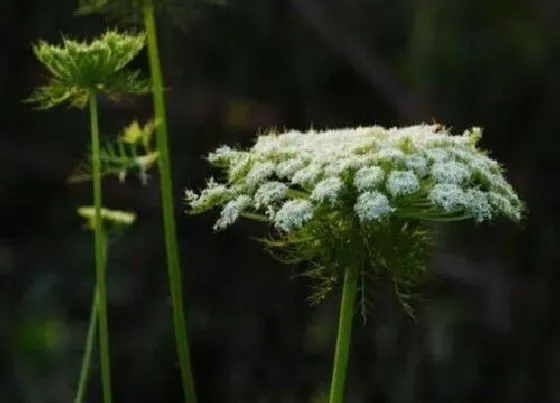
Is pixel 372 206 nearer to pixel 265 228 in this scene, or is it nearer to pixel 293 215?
pixel 293 215

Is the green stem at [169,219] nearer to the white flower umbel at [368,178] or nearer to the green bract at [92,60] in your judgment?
the green bract at [92,60]

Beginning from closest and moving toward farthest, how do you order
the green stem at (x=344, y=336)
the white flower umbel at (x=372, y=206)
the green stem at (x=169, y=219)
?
1. the white flower umbel at (x=372, y=206)
2. the green stem at (x=344, y=336)
3. the green stem at (x=169, y=219)

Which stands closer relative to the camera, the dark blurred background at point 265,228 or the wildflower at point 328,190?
the wildflower at point 328,190

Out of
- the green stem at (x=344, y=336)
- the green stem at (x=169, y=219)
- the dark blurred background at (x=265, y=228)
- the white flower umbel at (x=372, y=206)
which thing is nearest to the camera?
the white flower umbel at (x=372, y=206)

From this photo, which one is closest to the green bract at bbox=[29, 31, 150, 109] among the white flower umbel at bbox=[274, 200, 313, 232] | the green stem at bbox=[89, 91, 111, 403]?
the green stem at bbox=[89, 91, 111, 403]

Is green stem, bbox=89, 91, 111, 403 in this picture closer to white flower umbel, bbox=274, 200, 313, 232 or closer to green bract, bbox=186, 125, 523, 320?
green bract, bbox=186, 125, 523, 320

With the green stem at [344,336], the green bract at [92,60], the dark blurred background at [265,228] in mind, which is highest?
the dark blurred background at [265,228]

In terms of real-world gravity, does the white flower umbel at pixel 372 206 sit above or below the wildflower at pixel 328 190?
below

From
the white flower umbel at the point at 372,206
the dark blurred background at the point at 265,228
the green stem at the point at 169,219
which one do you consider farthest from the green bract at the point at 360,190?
the dark blurred background at the point at 265,228

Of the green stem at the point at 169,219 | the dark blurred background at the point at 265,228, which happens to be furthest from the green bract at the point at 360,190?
the dark blurred background at the point at 265,228
